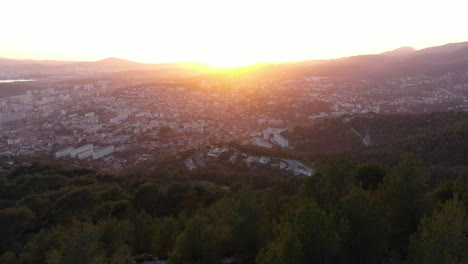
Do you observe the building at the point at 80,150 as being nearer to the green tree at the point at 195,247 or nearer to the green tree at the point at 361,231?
the green tree at the point at 195,247

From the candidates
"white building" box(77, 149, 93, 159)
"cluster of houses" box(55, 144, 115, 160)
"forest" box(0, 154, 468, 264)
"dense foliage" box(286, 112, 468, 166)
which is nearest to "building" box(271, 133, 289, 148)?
"dense foliage" box(286, 112, 468, 166)

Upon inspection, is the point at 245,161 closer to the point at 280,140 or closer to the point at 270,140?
the point at 280,140

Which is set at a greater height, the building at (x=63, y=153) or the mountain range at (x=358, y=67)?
the mountain range at (x=358, y=67)

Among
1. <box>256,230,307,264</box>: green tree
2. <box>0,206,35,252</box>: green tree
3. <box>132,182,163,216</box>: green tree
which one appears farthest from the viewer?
<box>132,182,163,216</box>: green tree

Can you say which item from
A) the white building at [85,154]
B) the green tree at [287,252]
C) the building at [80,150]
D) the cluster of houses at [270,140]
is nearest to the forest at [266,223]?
Answer: the green tree at [287,252]

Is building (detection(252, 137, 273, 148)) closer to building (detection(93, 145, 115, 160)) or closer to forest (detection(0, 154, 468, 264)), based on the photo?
building (detection(93, 145, 115, 160))

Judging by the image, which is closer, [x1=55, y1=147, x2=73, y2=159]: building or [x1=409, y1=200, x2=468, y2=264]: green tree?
[x1=409, y1=200, x2=468, y2=264]: green tree

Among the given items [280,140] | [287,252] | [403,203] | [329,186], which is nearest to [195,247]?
[287,252]
